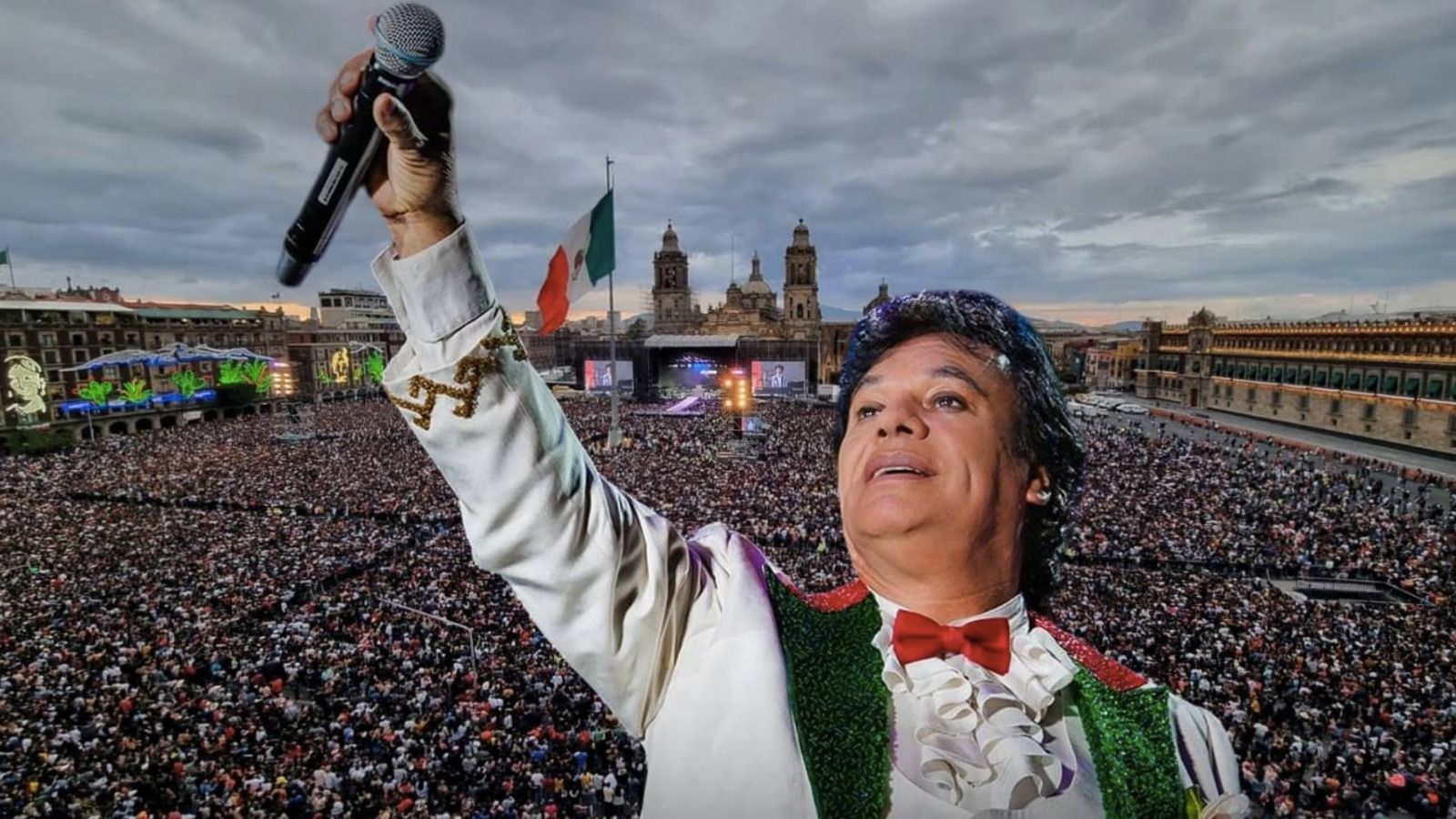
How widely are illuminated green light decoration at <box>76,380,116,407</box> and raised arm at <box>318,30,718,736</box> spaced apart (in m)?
49.2

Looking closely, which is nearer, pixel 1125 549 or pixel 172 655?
pixel 172 655

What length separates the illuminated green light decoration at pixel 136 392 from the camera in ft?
125

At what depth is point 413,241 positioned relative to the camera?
50.9 inches

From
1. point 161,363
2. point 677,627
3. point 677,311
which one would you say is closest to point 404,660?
point 677,627

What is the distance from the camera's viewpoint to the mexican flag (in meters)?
4.40

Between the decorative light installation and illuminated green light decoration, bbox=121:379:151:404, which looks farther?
illuminated green light decoration, bbox=121:379:151:404

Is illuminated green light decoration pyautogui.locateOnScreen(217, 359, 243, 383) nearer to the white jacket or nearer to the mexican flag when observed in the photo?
the mexican flag

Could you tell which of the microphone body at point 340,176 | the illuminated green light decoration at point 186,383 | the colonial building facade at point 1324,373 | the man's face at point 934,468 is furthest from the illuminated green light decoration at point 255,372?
the colonial building facade at point 1324,373

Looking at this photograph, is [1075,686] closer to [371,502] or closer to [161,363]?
[371,502]

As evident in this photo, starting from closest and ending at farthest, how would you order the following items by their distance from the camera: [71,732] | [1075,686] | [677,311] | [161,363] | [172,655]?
[1075,686] < [71,732] < [172,655] < [161,363] < [677,311]

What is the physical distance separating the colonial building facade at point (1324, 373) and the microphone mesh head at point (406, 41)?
39717mm

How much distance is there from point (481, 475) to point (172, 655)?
11172 mm

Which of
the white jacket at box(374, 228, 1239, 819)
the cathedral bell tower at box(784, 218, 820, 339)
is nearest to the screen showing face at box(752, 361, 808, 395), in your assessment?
the cathedral bell tower at box(784, 218, 820, 339)

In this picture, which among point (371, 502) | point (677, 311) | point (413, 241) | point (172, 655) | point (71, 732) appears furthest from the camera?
point (677, 311)
